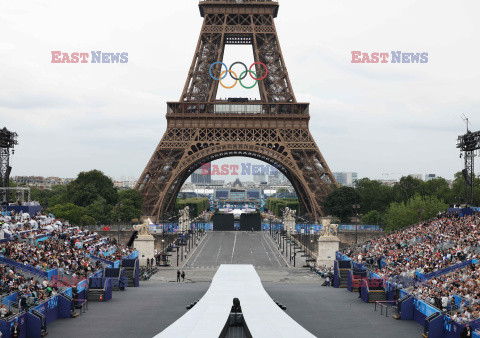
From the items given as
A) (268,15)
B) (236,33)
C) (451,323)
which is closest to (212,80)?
(236,33)

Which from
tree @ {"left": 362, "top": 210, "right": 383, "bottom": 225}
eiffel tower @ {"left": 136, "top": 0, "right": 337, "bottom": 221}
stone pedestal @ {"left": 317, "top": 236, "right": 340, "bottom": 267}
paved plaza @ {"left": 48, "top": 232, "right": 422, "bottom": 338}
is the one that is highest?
eiffel tower @ {"left": 136, "top": 0, "right": 337, "bottom": 221}

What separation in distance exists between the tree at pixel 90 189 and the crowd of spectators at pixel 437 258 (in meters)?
50.3

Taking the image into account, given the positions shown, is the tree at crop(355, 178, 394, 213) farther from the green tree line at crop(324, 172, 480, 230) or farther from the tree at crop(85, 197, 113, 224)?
the tree at crop(85, 197, 113, 224)

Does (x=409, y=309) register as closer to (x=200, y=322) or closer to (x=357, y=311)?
(x=357, y=311)

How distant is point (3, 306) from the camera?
21438 mm

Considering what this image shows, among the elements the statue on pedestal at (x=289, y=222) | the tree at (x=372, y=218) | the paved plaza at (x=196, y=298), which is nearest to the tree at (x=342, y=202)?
the tree at (x=372, y=218)

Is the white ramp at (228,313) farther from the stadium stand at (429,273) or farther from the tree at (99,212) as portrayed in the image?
the tree at (99,212)

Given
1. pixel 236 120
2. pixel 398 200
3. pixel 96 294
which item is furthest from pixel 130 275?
pixel 398 200

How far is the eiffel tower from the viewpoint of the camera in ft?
241

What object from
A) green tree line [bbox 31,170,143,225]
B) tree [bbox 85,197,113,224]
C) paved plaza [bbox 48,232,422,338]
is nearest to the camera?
paved plaza [bbox 48,232,422,338]

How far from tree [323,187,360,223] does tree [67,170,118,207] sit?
36455 millimetres

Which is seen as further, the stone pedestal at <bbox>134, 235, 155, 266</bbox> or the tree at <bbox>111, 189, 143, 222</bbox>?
the tree at <bbox>111, 189, 143, 222</bbox>

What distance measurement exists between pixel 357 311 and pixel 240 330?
11.6 meters

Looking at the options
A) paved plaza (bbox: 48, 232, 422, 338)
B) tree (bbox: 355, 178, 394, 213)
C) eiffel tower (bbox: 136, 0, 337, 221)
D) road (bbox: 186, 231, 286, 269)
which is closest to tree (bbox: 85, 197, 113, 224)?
eiffel tower (bbox: 136, 0, 337, 221)
